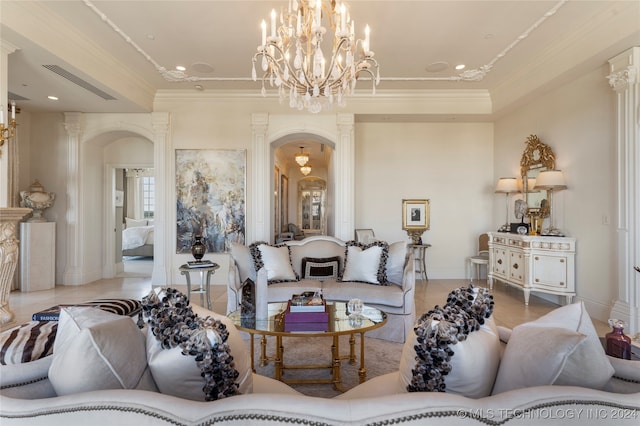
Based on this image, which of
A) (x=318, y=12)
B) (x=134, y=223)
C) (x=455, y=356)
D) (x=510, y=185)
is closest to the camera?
(x=455, y=356)

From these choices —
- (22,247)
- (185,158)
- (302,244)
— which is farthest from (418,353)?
(22,247)

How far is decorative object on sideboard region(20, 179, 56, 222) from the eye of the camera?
526 centimetres

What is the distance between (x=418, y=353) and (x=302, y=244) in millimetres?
3255

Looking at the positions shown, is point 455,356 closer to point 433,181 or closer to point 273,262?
point 273,262

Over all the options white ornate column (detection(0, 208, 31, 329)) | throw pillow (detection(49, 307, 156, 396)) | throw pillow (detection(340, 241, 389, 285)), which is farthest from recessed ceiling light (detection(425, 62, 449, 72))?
white ornate column (detection(0, 208, 31, 329))

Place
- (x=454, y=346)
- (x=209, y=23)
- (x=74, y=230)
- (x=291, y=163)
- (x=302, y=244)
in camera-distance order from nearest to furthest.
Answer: (x=454, y=346), (x=209, y=23), (x=302, y=244), (x=74, y=230), (x=291, y=163)

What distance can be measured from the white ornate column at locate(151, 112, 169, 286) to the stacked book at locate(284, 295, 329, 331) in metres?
4.04

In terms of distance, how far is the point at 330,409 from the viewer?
71 centimetres

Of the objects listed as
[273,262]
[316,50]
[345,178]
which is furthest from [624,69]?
[273,262]

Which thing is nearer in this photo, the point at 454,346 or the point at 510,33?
the point at 454,346

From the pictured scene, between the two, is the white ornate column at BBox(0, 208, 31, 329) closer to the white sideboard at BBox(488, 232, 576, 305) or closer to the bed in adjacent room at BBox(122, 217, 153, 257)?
the bed in adjacent room at BBox(122, 217, 153, 257)

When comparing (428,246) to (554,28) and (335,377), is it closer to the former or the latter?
(554,28)

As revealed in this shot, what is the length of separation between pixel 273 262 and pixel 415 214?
340cm

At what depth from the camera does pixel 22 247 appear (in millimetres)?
5129
